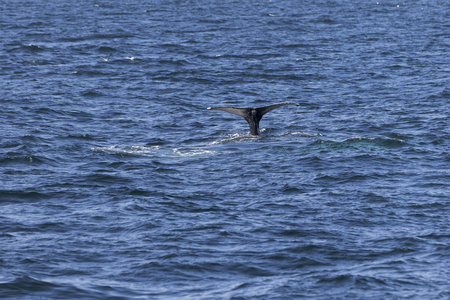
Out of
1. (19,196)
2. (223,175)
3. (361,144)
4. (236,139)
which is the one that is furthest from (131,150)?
(361,144)

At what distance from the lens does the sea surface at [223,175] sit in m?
16.5

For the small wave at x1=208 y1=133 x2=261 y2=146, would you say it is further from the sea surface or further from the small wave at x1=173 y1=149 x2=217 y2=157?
the small wave at x1=173 y1=149 x2=217 y2=157

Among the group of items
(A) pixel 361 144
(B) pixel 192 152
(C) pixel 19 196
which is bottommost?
(A) pixel 361 144

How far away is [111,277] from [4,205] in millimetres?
6077

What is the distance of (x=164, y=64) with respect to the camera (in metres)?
48.1

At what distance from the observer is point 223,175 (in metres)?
23.7

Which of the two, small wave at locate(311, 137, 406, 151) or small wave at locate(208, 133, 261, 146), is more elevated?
small wave at locate(208, 133, 261, 146)

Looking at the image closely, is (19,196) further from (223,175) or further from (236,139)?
(236,139)

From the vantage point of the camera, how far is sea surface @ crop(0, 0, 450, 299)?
54.0 ft

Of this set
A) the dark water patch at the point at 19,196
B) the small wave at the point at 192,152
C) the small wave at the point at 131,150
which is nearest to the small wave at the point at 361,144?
the small wave at the point at 192,152

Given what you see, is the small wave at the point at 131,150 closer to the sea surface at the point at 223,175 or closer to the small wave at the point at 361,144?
the sea surface at the point at 223,175

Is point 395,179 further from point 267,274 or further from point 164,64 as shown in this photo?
point 164,64

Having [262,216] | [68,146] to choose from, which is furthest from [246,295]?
[68,146]

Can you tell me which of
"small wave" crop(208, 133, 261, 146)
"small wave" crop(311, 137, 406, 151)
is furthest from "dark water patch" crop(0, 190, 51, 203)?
"small wave" crop(311, 137, 406, 151)
